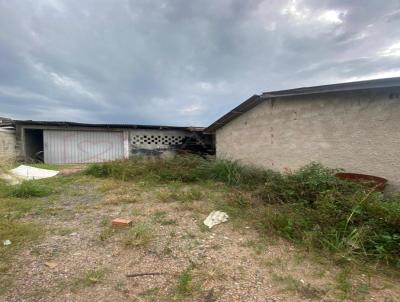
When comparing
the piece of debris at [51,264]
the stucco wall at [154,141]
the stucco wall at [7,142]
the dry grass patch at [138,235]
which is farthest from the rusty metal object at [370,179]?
the stucco wall at [7,142]

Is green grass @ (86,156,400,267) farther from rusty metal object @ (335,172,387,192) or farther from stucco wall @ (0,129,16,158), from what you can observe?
stucco wall @ (0,129,16,158)

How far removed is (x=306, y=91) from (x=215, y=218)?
3850 mm

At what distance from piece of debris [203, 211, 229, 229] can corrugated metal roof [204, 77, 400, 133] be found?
3608 millimetres

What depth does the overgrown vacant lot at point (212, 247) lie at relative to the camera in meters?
2.23

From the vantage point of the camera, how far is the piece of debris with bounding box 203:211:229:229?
12.2 ft

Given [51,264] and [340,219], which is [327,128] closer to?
[340,219]

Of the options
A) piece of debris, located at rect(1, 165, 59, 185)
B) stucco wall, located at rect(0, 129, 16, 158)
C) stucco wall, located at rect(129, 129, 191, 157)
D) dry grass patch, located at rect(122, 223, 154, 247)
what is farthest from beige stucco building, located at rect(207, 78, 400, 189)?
stucco wall, located at rect(0, 129, 16, 158)

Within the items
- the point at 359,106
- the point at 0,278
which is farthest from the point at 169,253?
the point at 359,106

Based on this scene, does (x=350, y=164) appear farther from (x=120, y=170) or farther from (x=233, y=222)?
(x=120, y=170)

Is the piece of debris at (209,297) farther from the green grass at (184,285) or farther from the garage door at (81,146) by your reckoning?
the garage door at (81,146)

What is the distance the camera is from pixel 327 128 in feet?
18.8

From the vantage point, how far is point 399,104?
15.1ft

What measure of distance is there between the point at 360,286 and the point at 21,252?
3680mm

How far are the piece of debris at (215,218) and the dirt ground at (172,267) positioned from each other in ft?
0.34
